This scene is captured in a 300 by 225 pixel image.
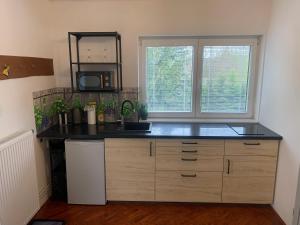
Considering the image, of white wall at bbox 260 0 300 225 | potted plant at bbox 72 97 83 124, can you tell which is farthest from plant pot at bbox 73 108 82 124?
white wall at bbox 260 0 300 225

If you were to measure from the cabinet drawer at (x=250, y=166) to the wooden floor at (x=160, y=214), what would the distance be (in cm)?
43

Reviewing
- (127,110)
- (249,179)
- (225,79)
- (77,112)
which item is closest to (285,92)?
(225,79)


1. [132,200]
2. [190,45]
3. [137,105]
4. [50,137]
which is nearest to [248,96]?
[190,45]

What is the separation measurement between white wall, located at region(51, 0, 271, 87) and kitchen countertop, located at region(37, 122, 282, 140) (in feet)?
3.53

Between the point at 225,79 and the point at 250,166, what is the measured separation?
1.16 meters

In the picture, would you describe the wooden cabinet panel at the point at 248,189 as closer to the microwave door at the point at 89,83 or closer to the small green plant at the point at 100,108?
the small green plant at the point at 100,108

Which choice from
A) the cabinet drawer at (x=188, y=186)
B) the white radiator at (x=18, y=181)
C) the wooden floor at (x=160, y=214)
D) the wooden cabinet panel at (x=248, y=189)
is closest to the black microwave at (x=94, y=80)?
the white radiator at (x=18, y=181)

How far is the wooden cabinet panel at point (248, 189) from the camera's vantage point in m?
2.59

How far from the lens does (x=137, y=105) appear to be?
10.2 feet

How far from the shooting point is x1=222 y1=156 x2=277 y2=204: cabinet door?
2.55 meters

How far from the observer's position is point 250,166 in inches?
101

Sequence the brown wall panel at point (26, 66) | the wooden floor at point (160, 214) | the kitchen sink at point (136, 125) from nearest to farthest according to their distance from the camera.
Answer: the brown wall panel at point (26, 66) → the wooden floor at point (160, 214) → the kitchen sink at point (136, 125)

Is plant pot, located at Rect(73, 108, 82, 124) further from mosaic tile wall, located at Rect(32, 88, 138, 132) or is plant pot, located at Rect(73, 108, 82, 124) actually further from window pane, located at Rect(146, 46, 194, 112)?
window pane, located at Rect(146, 46, 194, 112)

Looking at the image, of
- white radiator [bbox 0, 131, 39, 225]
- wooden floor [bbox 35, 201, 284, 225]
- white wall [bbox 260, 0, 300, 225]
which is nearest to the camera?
white radiator [bbox 0, 131, 39, 225]
